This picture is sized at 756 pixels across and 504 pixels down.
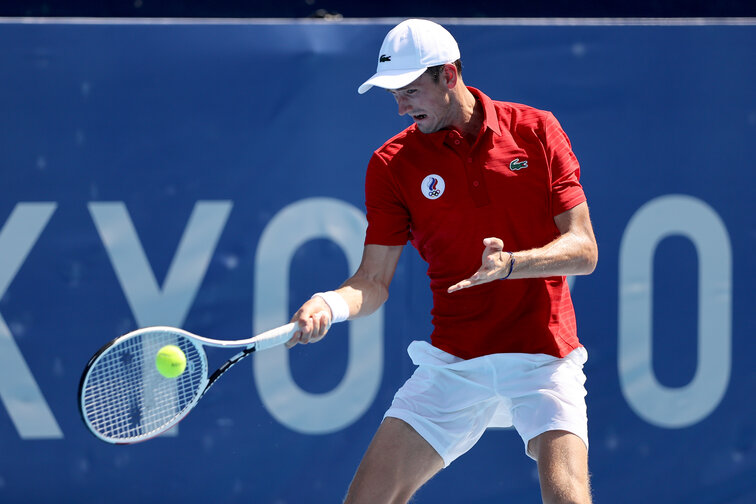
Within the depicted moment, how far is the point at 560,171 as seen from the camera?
3.06 meters

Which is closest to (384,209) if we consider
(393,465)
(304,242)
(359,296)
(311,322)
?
(359,296)

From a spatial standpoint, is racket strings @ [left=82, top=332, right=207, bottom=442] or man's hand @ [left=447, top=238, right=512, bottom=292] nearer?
man's hand @ [left=447, top=238, right=512, bottom=292]

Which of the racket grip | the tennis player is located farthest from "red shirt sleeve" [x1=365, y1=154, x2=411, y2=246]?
the racket grip

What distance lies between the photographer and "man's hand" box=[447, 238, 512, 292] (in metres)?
2.69

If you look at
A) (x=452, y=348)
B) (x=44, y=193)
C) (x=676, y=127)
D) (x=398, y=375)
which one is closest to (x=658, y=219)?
(x=676, y=127)

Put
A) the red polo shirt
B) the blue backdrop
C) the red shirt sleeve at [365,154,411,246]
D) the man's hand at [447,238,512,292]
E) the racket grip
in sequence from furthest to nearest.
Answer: the blue backdrop → the red shirt sleeve at [365,154,411,246] → the red polo shirt → the racket grip → the man's hand at [447,238,512,292]

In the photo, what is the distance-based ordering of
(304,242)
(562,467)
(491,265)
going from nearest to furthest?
1. (491,265)
2. (562,467)
3. (304,242)

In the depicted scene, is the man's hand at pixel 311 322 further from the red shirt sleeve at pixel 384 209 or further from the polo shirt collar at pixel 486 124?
the polo shirt collar at pixel 486 124

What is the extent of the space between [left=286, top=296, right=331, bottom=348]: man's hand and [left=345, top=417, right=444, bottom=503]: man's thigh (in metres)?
0.38

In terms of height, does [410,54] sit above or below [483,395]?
above

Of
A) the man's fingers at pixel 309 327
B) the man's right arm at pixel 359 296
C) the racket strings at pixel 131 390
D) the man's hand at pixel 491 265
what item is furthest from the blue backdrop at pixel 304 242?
the man's hand at pixel 491 265

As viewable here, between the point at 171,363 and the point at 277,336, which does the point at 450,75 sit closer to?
the point at 277,336

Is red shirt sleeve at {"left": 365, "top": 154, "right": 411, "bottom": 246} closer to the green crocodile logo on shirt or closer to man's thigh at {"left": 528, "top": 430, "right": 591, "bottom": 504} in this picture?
the green crocodile logo on shirt

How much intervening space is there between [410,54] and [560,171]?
1.88ft
